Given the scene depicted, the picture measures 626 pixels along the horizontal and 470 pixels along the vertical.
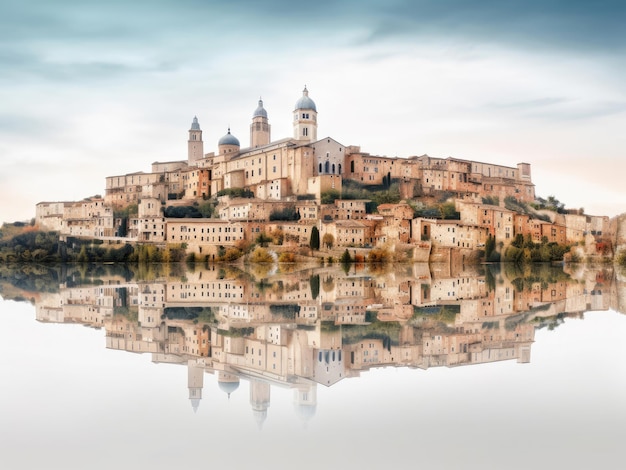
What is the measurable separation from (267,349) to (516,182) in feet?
170

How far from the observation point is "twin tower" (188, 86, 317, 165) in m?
53.7

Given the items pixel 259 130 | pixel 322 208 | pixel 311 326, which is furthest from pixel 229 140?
pixel 311 326

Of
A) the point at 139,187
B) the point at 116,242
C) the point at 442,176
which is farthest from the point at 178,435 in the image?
the point at 139,187

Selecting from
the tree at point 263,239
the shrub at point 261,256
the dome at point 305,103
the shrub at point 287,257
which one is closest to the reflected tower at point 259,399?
the shrub at point 287,257

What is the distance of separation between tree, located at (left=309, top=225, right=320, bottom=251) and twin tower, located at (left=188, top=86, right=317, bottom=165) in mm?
13722

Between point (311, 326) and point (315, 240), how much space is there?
3095cm

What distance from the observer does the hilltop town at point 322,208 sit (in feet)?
135

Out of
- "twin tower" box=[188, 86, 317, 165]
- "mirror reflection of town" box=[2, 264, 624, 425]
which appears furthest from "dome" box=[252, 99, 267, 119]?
"mirror reflection of town" box=[2, 264, 624, 425]

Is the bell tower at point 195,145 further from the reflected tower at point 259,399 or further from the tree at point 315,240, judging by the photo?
the reflected tower at point 259,399

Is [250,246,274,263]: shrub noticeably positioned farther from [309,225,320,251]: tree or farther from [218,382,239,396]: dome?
[218,382,239,396]: dome

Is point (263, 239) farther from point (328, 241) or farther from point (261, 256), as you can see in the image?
point (328, 241)

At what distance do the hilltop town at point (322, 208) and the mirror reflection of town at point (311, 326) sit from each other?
23.7 metres

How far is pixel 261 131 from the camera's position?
192 ft

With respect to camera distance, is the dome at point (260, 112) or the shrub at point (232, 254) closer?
the shrub at point (232, 254)
